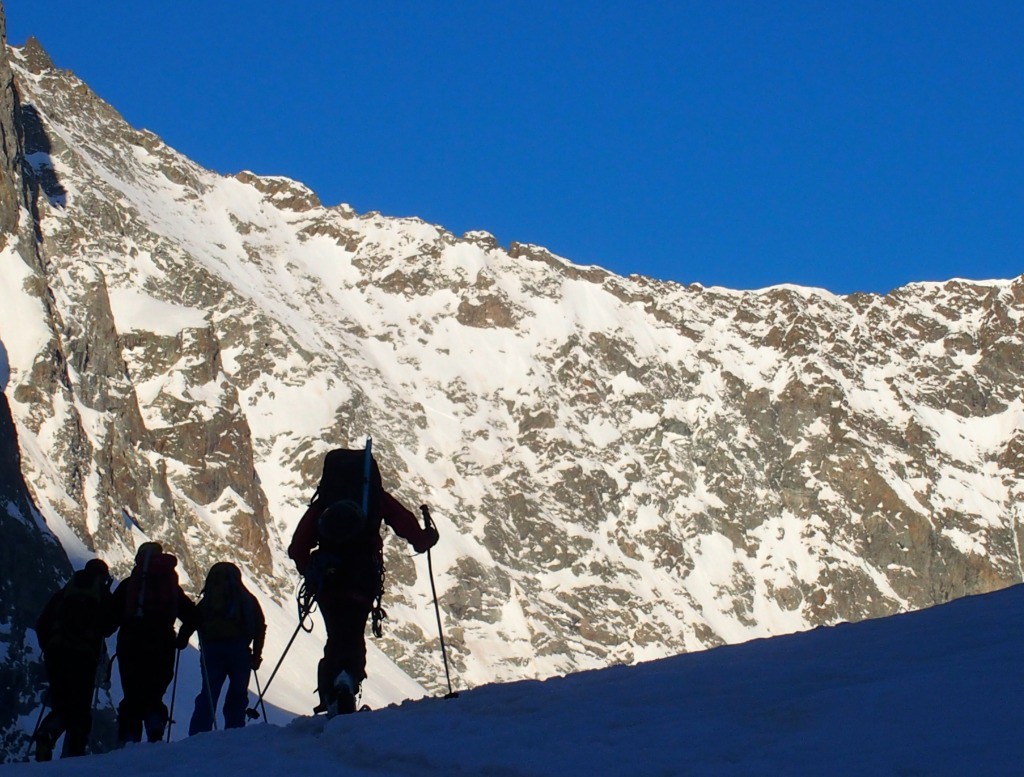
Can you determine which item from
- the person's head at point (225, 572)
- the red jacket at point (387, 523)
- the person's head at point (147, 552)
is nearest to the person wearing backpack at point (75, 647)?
the person's head at point (147, 552)

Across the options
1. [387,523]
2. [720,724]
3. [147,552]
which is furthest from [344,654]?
[720,724]

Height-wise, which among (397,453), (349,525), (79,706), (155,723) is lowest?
(155,723)

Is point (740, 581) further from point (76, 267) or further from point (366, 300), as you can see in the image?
point (76, 267)

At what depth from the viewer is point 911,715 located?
6543 mm

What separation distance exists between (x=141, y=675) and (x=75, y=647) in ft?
2.20

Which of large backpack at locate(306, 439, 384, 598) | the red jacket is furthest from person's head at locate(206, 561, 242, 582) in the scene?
large backpack at locate(306, 439, 384, 598)

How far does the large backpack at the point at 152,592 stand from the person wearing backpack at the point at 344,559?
1.49 m

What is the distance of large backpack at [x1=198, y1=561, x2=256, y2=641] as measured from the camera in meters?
10.8

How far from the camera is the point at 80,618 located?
36.1 ft

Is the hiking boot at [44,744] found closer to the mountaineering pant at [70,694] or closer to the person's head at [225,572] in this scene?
the mountaineering pant at [70,694]

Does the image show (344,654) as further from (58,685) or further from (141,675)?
(58,685)

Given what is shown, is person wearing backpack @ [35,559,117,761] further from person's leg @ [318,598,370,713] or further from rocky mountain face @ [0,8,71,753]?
rocky mountain face @ [0,8,71,753]

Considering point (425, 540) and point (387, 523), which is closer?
point (387, 523)

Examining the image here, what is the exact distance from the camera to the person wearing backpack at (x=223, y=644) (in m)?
10.8
